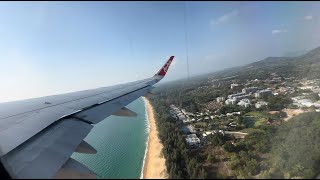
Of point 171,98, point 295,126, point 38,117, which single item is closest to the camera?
point 38,117

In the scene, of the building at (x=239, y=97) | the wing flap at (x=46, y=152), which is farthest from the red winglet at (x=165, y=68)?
the building at (x=239, y=97)

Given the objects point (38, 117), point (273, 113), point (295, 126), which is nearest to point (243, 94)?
point (273, 113)

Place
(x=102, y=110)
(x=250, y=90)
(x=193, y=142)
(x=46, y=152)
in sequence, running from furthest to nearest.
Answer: (x=250, y=90), (x=193, y=142), (x=102, y=110), (x=46, y=152)

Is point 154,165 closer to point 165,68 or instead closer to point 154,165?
point 154,165

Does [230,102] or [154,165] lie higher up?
[154,165]

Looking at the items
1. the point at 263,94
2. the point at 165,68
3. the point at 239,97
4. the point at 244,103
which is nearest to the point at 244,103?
the point at 244,103

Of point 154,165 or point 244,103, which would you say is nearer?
point 154,165

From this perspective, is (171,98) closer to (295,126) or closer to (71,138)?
(295,126)

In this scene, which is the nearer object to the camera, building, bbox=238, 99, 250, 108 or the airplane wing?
the airplane wing

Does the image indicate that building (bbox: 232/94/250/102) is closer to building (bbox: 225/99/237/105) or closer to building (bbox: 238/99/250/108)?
building (bbox: 225/99/237/105)

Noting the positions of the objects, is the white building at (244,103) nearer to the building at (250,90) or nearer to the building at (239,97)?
the building at (239,97)

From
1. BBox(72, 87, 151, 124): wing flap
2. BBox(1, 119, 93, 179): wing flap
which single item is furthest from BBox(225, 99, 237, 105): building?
BBox(1, 119, 93, 179): wing flap
